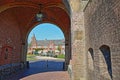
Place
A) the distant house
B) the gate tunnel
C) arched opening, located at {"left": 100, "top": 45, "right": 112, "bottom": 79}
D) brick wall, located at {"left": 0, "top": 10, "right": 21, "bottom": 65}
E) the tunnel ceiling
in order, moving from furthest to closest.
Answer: the distant house → the tunnel ceiling → brick wall, located at {"left": 0, "top": 10, "right": 21, "bottom": 65} → the gate tunnel → arched opening, located at {"left": 100, "top": 45, "right": 112, "bottom": 79}

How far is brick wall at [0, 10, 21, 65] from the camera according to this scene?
38.3 ft

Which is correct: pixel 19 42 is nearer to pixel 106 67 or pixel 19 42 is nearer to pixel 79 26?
pixel 79 26

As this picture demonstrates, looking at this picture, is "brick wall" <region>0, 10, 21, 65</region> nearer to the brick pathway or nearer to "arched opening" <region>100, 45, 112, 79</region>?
the brick pathway

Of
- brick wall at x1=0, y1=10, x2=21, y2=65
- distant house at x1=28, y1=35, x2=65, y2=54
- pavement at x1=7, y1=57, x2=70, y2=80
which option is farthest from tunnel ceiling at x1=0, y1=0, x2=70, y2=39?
distant house at x1=28, y1=35, x2=65, y2=54

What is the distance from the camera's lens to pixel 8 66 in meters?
12.5

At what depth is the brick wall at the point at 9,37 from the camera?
1169 centimetres

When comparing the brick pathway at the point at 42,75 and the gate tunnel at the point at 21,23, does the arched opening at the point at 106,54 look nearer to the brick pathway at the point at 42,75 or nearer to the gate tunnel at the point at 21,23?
the brick pathway at the point at 42,75

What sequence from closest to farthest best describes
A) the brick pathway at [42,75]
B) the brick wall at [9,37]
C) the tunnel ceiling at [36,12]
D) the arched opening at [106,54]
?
the arched opening at [106,54], the brick pathway at [42,75], the brick wall at [9,37], the tunnel ceiling at [36,12]

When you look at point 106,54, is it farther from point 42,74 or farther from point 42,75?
point 42,74

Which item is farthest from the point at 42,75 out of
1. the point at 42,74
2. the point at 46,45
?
the point at 46,45

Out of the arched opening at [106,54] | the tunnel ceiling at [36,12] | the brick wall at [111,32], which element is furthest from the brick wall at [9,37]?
the brick wall at [111,32]

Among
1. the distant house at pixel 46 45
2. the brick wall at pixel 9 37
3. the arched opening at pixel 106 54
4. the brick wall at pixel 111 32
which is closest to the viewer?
the brick wall at pixel 111 32

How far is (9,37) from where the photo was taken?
12820mm

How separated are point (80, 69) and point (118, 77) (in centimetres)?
330
